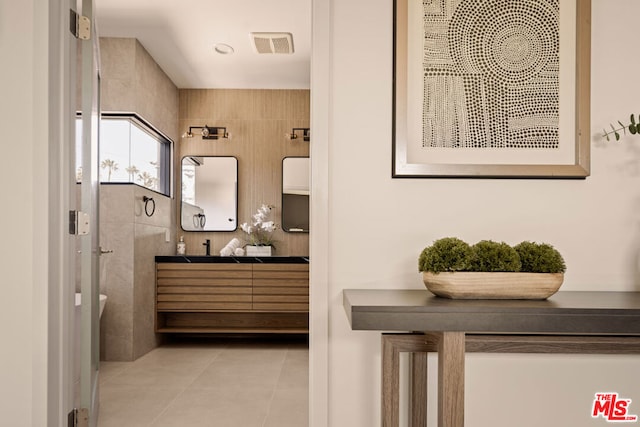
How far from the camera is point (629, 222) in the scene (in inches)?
68.5

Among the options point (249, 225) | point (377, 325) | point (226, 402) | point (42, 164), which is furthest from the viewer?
point (249, 225)

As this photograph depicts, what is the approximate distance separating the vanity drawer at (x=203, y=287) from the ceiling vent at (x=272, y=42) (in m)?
1.95

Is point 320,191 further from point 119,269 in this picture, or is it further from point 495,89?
point 119,269

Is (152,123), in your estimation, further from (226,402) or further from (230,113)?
(226,402)

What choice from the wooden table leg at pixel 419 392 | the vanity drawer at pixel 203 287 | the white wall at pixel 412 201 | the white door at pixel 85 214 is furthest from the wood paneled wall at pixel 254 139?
the wooden table leg at pixel 419 392

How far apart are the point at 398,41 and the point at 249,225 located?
3.74 m

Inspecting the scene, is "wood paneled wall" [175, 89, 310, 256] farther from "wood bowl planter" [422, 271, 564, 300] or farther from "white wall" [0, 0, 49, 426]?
"wood bowl planter" [422, 271, 564, 300]

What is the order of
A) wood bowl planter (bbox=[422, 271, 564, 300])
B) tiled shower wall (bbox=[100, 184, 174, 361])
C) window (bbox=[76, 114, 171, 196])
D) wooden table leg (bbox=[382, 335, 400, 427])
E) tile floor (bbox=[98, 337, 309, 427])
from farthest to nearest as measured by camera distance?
window (bbox=[76, 114, 171, 196]) < tiled shower wall (bbox=[100, 184, 174, 361]) < tile floor (bbox=[98, 337, 309, 427]) < wooden table leg (bbox=[382, 335, 400, 427]) < wood bowl planter (bbox=[422, 271, 564, 300])

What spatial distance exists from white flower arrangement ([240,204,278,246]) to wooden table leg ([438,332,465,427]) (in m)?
3.92

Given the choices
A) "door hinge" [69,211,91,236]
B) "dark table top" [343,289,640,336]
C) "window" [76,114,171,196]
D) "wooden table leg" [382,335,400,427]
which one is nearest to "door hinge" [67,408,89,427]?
"door hinge" [69,211,91,236]

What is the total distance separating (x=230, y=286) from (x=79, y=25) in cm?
300

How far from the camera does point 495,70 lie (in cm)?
Result: 173

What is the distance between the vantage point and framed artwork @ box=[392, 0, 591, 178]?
1.72 m

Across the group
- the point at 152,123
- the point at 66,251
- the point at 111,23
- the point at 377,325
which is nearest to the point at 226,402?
the point at 66,251
